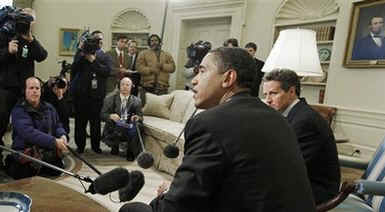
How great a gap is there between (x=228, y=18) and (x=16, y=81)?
3.08 metres

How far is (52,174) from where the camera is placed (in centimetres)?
243

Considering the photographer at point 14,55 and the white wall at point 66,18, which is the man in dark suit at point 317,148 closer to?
the photographer at point 14,55

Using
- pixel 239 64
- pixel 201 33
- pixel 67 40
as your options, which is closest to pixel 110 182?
pixel 239 64

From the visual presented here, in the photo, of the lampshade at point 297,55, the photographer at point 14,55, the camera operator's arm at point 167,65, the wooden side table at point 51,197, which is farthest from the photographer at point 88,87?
the lampshade at point 297,55

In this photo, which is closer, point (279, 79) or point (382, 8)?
point (279, 79)

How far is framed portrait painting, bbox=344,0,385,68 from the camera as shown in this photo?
2.67 meters

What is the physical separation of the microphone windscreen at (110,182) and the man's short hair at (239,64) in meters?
0.43

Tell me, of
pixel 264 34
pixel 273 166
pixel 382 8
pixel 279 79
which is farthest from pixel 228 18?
pixel 273 166

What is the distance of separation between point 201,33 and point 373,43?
2711mm

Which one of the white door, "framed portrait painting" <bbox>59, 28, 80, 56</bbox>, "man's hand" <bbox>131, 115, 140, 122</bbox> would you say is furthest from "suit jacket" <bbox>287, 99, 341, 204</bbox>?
"framed portrait painting" <bbox>59, 28, 80, 56</bbox>

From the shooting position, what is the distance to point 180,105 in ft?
11.7

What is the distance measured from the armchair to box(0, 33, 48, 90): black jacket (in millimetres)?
2239

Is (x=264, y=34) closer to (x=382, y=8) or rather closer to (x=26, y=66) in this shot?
(x=382, y=8)

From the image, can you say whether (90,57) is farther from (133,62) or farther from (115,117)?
(133,62)
